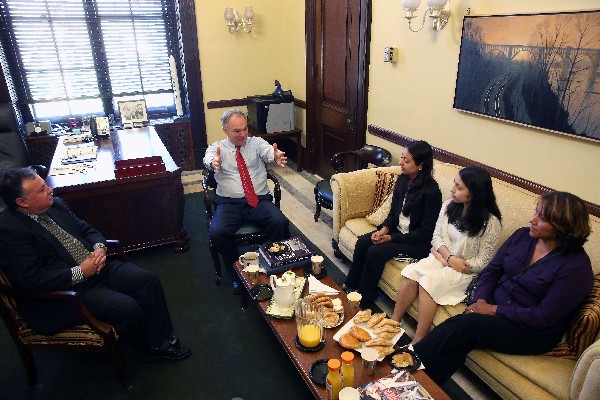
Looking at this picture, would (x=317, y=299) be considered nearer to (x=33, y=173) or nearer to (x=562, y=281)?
(x=562, y=281)

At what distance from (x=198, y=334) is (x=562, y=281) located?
1.98 meters

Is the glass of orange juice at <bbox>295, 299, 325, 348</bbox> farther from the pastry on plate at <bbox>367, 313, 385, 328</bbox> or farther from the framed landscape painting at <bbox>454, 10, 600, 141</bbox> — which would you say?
the framed landscape painting at <bbox>454, 10, 600, 141</bbox>

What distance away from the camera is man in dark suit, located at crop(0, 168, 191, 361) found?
6.55 ft

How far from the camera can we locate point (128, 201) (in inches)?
124

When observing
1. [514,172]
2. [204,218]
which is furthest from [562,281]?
[204,218]

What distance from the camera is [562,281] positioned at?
1.80 metres

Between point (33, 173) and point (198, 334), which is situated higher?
point (33, 173)

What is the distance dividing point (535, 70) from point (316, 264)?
5.57 ft

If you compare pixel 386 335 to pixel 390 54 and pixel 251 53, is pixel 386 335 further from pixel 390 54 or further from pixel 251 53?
pixel 251 53

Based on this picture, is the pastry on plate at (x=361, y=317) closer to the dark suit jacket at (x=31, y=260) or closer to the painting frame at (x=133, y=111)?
the dark suit jacket at (x=31, y=260)

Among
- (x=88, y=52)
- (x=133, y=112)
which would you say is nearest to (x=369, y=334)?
(x=133, y=112)

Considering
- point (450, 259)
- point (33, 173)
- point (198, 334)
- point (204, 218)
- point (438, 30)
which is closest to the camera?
point (33, 173)

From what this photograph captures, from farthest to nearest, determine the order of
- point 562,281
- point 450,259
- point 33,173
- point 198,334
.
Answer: point 198,334, point 450,259, point 33,173, point 562,281

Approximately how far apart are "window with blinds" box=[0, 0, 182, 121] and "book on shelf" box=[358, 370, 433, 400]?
15.2 ft
